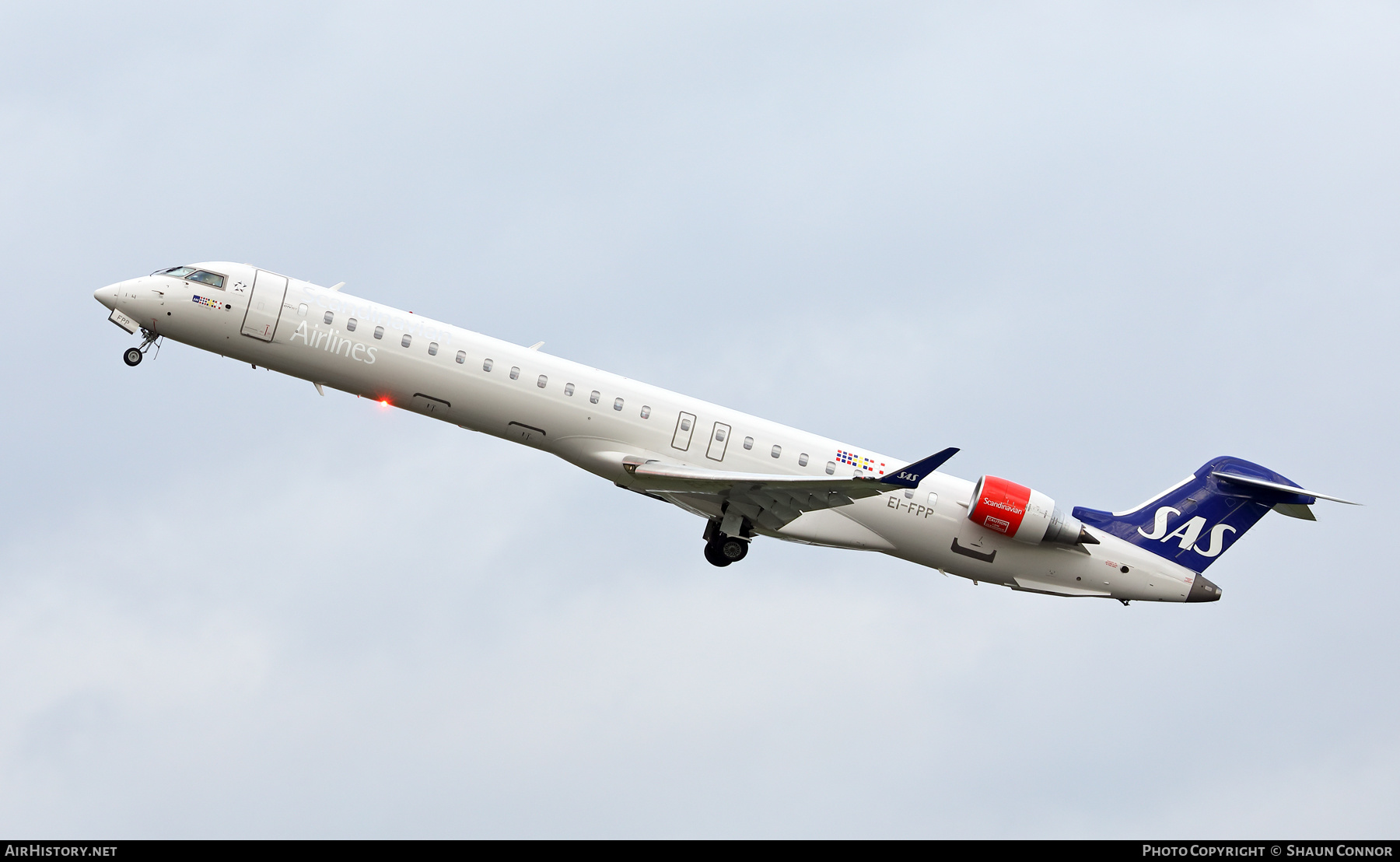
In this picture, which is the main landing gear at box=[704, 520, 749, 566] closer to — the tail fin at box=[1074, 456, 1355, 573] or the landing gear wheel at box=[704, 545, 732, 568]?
the landing gear wheel at box=[704, 545, 732, 568]

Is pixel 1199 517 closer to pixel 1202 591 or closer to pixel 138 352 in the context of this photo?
pixel 1202 591

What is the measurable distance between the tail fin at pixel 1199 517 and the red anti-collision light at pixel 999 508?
2.91 m

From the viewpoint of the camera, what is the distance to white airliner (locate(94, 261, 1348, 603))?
1204 inches

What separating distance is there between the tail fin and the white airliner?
4 centimetres

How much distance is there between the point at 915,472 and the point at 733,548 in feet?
21.3

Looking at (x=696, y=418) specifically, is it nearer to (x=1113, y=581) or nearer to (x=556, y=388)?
(x=556, y=388)

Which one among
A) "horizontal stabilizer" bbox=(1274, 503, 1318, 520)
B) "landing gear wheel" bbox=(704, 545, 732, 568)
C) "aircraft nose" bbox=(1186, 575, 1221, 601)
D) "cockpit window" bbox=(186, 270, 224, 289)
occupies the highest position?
"horizontal stabilizer" bbox=(1274, 503, 1318, 520)

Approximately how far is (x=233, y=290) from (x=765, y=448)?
1247cm

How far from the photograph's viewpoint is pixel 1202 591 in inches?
1409

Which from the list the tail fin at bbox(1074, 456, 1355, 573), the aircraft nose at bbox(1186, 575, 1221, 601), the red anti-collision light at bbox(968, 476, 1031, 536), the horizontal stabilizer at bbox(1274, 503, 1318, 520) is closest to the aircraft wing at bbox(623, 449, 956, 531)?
the red anti-collision light at bbox(968, 476, 1031, 536)

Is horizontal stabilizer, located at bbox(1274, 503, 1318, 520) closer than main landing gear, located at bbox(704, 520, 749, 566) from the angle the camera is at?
No

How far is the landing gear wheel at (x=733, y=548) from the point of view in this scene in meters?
33.4

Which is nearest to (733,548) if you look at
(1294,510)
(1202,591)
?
(1202,591)
